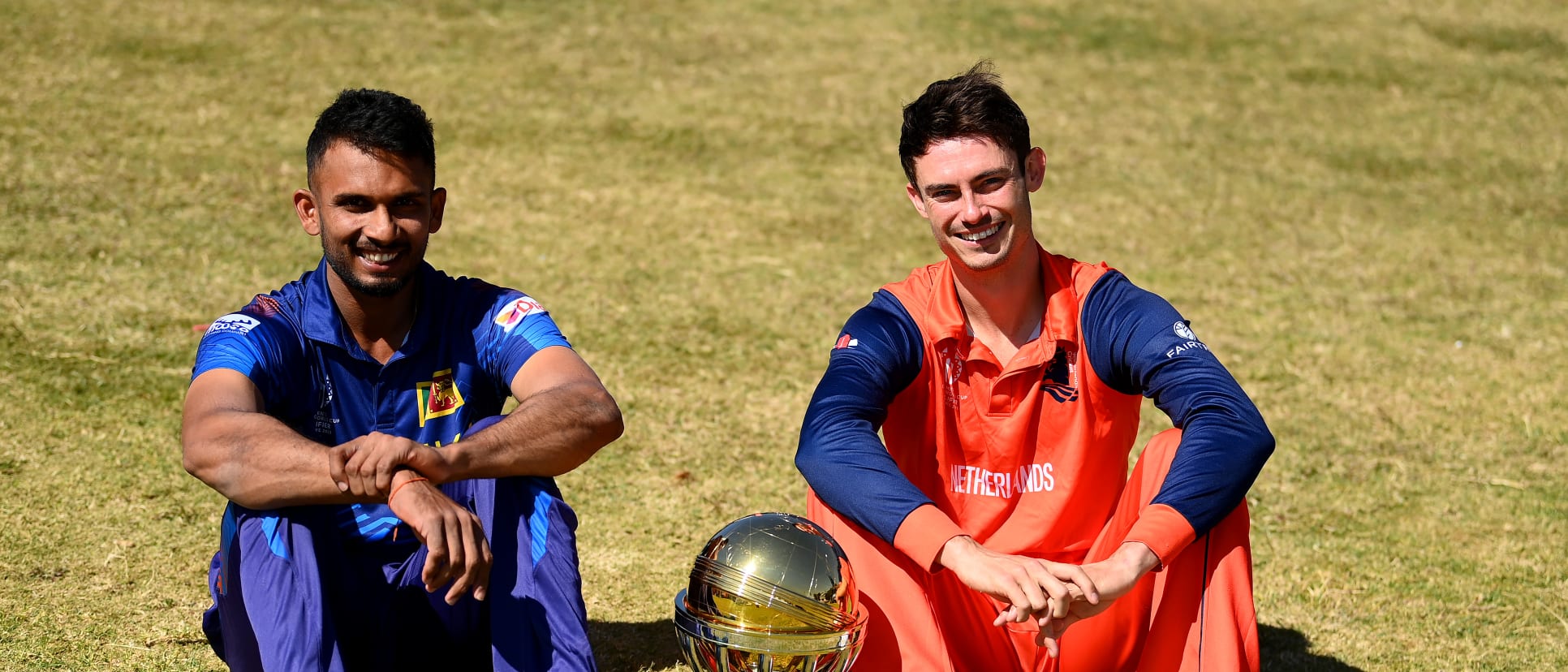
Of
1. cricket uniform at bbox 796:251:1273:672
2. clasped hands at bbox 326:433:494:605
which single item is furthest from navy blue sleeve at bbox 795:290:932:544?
clasped hands at bbox 326:433:494:605

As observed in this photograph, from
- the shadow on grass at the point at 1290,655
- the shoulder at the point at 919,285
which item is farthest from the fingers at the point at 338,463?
the shadow on grass at the point at 1290,655

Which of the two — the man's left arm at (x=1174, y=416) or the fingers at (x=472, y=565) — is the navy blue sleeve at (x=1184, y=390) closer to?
the man's left arm at (x=1174, y=416)

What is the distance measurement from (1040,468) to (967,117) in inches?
44.5

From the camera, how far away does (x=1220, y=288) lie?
32.6 ft

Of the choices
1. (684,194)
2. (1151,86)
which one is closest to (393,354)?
(684,194)

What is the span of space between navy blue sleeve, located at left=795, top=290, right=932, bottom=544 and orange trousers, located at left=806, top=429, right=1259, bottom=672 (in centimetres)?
13

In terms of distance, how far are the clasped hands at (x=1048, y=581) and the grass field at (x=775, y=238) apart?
5.48 ft

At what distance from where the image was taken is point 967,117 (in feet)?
15.2

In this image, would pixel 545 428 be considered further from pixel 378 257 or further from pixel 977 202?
pixel 977 202

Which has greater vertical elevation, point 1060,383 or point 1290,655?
point 1060,383

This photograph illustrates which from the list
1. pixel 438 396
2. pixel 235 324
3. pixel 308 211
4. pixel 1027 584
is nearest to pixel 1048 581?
pixel 1027 584

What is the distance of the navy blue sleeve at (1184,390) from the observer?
13.1 feet

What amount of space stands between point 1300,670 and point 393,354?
3388 mm

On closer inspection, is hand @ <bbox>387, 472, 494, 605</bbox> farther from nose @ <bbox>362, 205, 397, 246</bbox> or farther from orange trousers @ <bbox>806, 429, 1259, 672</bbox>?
orange trousers @ <bbox>806, 429, 1259, 672</bbox>
